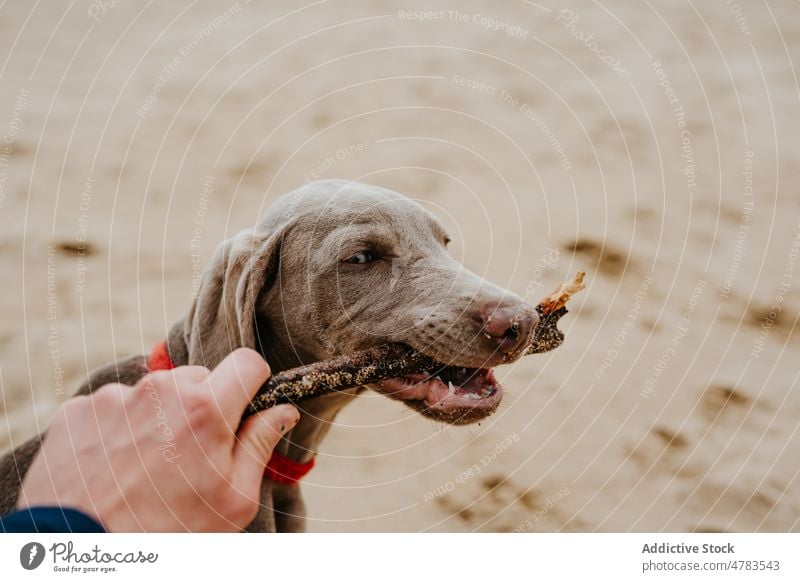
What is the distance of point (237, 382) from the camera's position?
67.1 inches

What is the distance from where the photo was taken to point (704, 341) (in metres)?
3.92

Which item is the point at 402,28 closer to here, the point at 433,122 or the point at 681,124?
the point at 433,122

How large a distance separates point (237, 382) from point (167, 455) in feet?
0.73

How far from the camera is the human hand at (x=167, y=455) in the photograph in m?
1.65

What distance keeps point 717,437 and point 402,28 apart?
9.55ft

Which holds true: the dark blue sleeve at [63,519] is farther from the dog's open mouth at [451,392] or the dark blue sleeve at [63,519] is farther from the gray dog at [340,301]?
the dog's open mouth at [451,392]

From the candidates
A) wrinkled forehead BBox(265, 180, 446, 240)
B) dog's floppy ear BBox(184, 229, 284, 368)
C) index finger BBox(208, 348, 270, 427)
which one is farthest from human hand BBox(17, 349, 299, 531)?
wrinkled forehead BBox(265, 180, 446, 240)

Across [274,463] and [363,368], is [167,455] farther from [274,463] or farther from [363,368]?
[274,463]

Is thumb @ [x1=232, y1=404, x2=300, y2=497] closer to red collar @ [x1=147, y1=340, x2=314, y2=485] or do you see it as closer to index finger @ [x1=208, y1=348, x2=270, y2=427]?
index finger @ [x1=208, y1=348, x2=270, y2=427]

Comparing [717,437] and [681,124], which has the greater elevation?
[681,124]

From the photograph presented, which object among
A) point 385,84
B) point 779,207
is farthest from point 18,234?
point 779,207

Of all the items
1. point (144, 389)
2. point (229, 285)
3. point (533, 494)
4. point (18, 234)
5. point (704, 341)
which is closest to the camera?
point (144, 389)

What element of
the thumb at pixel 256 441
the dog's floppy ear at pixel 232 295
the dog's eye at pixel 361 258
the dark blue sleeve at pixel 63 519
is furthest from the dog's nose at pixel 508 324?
the dark blue sleeve at pixel 63 519

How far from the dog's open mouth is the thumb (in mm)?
337
